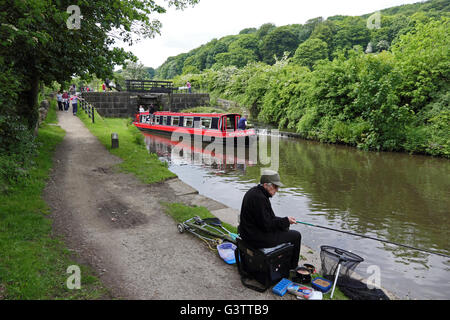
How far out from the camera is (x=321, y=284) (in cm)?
394

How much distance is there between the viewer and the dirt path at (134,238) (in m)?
3.88

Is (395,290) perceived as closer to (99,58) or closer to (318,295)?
(318,295)

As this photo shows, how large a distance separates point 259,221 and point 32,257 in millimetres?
3154

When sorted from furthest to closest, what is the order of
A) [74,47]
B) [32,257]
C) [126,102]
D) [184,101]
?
[184,101], [126,102], [74,47], [32,257]

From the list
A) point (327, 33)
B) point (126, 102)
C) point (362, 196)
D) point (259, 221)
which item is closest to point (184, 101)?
point (126, 102)

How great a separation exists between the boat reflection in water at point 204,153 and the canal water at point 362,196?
0.17 feet

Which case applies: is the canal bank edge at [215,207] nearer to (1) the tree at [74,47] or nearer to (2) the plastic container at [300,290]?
(2) the plastic container at [300,290]

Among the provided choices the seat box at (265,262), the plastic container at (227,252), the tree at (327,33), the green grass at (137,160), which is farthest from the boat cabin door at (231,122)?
the tree at (327,33)

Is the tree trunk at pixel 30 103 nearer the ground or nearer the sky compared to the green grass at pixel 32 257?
nearer the sky

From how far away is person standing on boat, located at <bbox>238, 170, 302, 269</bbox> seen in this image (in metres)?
3.76

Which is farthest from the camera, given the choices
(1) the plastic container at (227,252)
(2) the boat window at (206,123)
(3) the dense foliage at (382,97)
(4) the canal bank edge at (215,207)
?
(2) the boat window at (206,123)

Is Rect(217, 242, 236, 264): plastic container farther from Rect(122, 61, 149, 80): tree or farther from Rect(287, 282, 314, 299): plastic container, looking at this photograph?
Rect(122, 61, 149, 80): tree

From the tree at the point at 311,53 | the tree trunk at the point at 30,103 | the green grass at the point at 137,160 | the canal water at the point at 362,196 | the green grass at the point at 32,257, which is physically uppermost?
the tree at the point at 311,53

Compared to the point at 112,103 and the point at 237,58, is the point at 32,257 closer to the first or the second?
the point at 112,103
